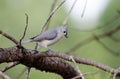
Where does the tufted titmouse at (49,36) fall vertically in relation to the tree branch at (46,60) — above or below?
above

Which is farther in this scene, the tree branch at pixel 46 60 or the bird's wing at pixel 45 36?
the bird's wing at pixel 45 36

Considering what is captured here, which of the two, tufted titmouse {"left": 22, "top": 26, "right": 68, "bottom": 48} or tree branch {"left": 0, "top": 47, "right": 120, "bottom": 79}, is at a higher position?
tufted titmouse {"left": 22, "top": 26, "right": 68, "bottom": 48}

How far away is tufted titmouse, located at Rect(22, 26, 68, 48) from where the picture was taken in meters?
1.75

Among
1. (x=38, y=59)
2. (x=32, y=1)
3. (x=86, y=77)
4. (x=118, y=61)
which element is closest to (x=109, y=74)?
(x=86, y=77)

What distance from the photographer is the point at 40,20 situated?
23.9 ft

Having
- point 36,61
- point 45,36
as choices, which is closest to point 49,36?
point 45,36

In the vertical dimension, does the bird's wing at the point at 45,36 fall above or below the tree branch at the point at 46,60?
above

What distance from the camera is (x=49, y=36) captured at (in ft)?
5.78

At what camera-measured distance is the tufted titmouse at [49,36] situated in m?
1.75

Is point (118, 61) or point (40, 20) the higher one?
point (40, 20)

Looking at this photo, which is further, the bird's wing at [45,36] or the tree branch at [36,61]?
the bird's wing at [45,36]

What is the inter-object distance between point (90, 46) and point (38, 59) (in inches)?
164

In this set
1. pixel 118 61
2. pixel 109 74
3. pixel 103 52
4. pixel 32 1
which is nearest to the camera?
pixel 109 74

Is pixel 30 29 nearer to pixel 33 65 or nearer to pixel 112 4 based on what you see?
pixel 112 4
